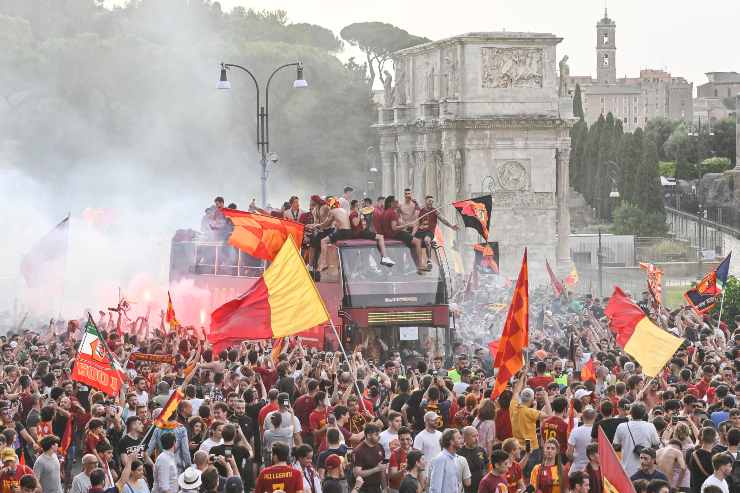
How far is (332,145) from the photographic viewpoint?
98.9 m

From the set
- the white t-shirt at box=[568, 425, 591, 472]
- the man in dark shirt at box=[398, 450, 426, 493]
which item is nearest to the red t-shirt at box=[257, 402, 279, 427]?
the white t-shirt at box=[568, 425, 591, 472]

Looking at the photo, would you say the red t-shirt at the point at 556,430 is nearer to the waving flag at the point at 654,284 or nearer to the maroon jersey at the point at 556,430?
the maroon jersey at the point at 556,430

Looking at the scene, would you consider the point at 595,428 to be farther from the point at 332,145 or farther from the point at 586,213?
the point at 586,213

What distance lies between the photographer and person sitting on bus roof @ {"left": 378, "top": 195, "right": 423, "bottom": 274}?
93.0ft

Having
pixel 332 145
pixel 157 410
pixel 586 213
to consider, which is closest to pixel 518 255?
pixel 332 145

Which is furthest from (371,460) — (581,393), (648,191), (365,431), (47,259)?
(648,191)

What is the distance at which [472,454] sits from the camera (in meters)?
14.9

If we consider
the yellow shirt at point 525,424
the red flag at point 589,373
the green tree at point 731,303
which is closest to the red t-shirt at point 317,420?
the yellow shirt at point 525,424

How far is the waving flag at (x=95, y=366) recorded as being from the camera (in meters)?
18.3

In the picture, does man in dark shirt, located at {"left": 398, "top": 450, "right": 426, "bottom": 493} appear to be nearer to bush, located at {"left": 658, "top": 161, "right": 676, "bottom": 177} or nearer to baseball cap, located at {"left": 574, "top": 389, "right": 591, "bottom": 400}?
baseball cap, located at {"left": 574, "top": 389, "right": 591, "bottom": 400}

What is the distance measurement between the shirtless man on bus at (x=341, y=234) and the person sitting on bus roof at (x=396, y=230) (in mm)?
242

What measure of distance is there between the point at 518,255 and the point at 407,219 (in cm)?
3754

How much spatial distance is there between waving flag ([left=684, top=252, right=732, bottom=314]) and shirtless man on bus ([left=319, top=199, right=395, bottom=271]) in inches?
231

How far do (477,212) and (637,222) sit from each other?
178 ft
